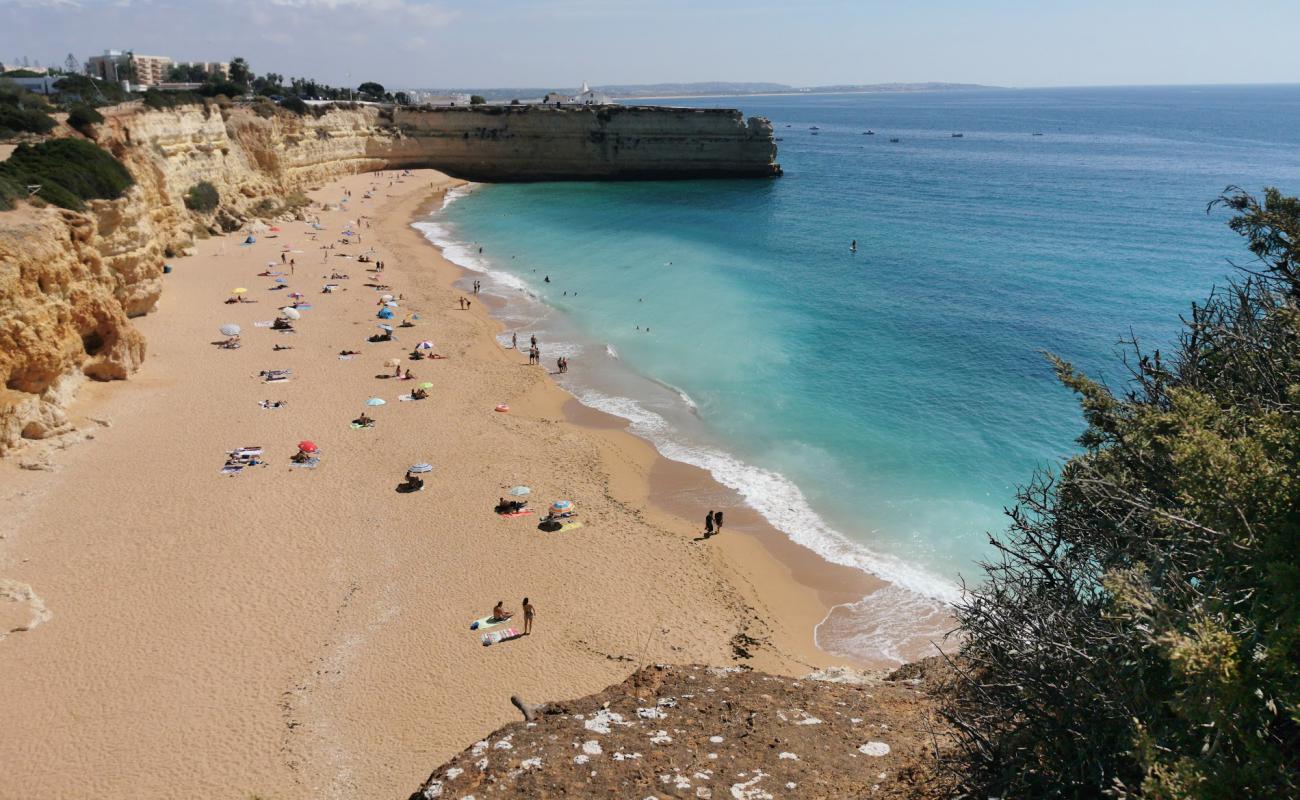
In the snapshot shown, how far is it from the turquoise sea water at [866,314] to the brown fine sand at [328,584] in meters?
2.37

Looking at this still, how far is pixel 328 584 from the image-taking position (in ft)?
53.3

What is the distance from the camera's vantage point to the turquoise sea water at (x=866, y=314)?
2139 centimetres

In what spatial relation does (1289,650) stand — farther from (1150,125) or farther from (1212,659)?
(1150,125)

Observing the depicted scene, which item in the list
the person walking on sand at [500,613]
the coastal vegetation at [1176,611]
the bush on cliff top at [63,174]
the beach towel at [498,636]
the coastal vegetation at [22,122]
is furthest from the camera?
the coastal vegetation at [22,122]

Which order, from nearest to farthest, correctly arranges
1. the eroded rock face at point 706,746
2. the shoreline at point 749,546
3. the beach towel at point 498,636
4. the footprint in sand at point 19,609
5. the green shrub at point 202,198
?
the eroded rock face at point 706,746, the footprint in sand at point 19,609, the beach towel at point 498,636, the shoreline at point 749,546, the green shrub at point 202,198

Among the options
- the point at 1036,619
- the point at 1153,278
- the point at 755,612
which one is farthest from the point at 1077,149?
the point at 1036,619

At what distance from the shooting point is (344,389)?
26984 mm

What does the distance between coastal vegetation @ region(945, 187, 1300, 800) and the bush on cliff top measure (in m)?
27.4

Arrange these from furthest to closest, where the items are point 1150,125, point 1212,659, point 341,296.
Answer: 1. point 1150,125
2. point 341,296
3. point 1212,659

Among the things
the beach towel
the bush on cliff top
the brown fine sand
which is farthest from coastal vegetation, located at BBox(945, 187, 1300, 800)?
the bush on cliff top

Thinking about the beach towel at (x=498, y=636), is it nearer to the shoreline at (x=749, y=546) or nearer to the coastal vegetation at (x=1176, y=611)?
the shoreline at (x=749, y=546)

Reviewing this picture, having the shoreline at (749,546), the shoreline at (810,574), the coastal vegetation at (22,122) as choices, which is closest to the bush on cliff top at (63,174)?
the coastal vegetation at (22,122)

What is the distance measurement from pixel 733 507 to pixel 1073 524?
525 inches

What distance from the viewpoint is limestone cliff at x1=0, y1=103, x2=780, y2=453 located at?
20.3 m
